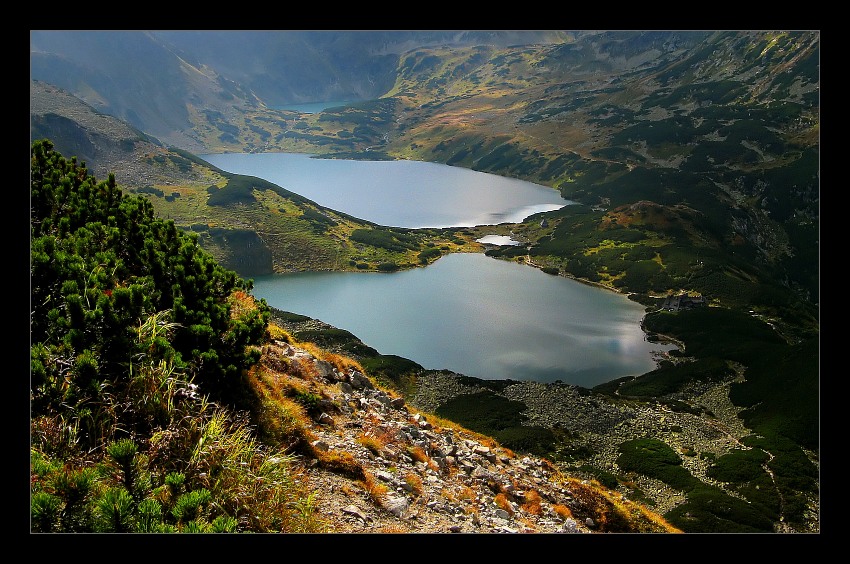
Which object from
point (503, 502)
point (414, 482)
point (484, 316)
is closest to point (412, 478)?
point (414, 482)

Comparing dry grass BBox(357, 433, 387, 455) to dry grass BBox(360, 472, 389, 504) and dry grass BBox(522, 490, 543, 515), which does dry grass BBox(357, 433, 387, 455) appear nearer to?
dry grass BBox(360, 472, 389, 504)

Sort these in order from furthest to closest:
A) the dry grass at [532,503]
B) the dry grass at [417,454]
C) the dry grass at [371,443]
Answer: the dry grass at [532,503], the dry grass at [417,454], the dry grass at [371,443]

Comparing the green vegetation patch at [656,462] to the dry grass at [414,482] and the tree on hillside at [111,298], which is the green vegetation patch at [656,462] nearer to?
the dry grass at [414,482]

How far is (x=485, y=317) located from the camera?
88.3m

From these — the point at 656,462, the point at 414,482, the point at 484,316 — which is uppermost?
the point at 414,482

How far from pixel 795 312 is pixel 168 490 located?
116 metres

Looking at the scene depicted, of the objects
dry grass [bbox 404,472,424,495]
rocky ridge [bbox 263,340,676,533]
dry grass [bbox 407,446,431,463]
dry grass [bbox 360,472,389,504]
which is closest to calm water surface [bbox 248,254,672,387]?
rocky ridge [bbox 263,340,676,533]

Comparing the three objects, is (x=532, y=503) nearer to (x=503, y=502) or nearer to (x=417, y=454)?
(x=503, y=502)

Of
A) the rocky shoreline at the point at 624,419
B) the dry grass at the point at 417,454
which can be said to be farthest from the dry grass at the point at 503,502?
the rocky shoreline at the point at 624,419

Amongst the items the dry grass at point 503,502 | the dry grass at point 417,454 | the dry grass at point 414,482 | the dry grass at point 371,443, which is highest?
the dry grass at point 371,443

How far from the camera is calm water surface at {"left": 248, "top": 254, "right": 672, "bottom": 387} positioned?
7331cm

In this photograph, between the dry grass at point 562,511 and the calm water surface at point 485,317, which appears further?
the calm water surface at point 485,317

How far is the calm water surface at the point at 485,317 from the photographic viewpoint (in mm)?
73312

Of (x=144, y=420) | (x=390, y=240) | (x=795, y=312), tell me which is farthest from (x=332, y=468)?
(x=390, y=240)
